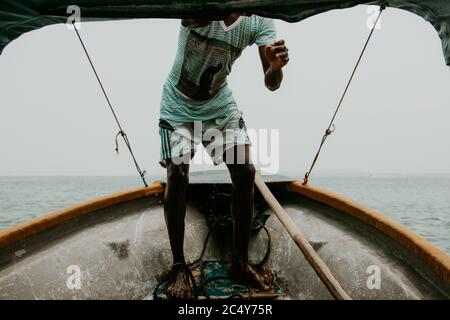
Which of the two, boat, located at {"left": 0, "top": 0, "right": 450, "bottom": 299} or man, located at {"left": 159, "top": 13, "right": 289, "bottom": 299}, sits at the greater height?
man, located at {"left": 159, "top": 13, "right": 289, "bottom": 299}

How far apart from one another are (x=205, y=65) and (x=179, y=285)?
1.30 metres

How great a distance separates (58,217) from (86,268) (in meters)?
0.38

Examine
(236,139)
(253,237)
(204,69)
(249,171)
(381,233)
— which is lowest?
(253,237)

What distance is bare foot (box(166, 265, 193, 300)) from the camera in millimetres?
2309

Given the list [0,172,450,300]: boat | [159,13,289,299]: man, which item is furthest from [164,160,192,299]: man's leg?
[0,172,450,300]: boat

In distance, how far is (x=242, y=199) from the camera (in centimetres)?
246

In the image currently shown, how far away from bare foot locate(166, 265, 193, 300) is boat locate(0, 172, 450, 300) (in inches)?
9.1

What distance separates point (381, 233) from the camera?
7.89 ft

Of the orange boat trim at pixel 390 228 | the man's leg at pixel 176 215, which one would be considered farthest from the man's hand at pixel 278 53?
the orange boat trim at pixel 390 228

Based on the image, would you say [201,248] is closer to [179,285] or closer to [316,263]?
[179,285]

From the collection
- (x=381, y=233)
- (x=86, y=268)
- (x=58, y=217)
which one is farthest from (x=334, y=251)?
(x=58, y=217)

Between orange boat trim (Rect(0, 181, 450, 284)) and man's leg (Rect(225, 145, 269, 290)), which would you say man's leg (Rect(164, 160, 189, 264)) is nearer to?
man's leg (Rect(225, 145, 269, 290))

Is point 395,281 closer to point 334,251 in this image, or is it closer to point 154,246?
point 334,251

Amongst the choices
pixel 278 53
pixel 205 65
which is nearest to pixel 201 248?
pixel 205 65
